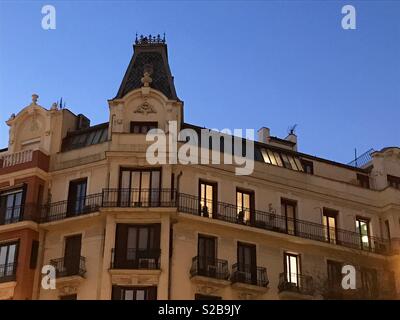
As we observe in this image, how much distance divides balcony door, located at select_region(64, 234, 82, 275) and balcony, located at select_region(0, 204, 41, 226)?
87.4 inches

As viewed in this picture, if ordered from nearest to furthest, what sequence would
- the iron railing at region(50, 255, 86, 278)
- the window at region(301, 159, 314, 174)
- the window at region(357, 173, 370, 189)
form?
the iron railing at region(50, 255, 86, 278) < the window at region(301, 159, 314, 174) < the window at region(357, 173, 370, 189)

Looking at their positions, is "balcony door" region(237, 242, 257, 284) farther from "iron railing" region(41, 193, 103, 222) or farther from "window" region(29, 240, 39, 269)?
"window" region(29, 240, 39, 269)

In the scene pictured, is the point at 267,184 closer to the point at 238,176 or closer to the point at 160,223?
the point at 238,176

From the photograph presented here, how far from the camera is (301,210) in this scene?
4141cm

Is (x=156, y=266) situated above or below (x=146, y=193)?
below

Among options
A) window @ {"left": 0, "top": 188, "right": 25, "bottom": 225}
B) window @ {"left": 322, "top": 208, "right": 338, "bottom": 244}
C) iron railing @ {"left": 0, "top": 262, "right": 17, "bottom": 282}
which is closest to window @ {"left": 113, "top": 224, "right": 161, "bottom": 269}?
iron railing @ {"left": 0, "top": 262, "right": 17, "bottom": 282}

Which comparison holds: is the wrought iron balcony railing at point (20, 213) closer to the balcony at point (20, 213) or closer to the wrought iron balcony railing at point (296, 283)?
the balcony at point (20, 213)

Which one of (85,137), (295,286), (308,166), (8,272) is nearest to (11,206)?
(8,272)

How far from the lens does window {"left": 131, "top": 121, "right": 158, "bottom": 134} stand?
39.9 meters
